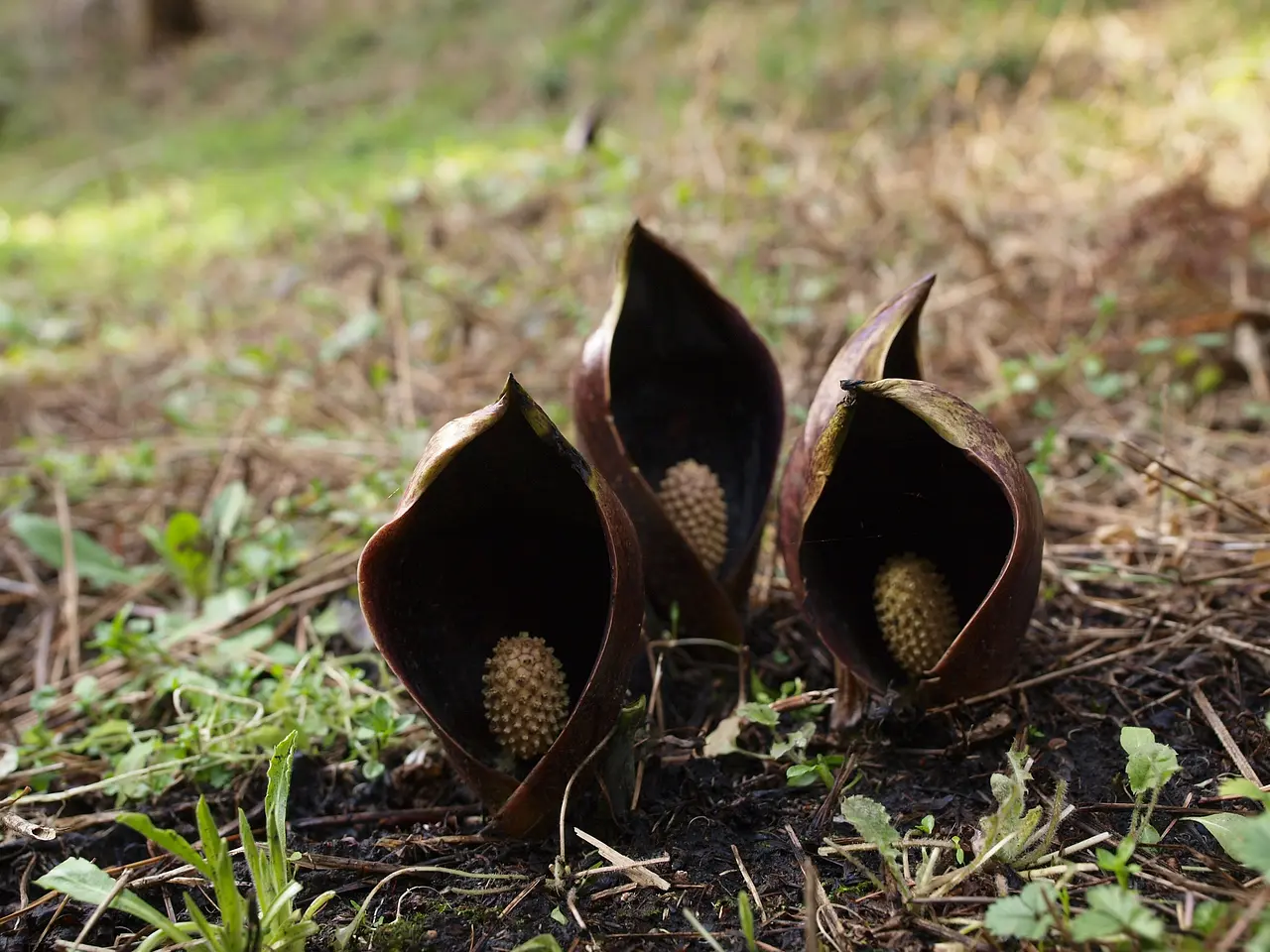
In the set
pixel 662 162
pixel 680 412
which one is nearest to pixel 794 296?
pixel 662 162

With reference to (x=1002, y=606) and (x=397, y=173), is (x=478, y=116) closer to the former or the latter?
(x=397, y=173)

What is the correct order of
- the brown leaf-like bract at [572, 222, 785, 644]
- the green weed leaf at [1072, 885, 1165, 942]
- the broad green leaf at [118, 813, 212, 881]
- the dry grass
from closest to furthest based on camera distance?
1. the green weed leaf at [1072, 885, 1165, 942]
2. the broad green leaf at [118, 813, 212, 881]
3. the brown leaf-like bract at [572, 222, 785, 644]
4. the dry grass

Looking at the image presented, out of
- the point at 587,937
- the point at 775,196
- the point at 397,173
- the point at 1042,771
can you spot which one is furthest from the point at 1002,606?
the point at 397,173

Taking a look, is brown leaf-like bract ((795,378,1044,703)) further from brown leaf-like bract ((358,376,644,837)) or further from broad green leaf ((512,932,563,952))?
broad green leaf ((512,932,563,952))

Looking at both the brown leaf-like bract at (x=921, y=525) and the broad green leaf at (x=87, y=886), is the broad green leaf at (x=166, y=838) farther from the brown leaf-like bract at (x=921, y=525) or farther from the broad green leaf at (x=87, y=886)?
the brown leaf-like bract at (x=921, y=525)

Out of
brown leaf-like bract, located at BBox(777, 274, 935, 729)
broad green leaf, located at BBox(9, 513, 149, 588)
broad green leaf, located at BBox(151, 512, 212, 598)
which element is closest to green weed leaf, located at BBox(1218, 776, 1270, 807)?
brown leaf-like bract, located at BBox(777, 274, 935, 729)

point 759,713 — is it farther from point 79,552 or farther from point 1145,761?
point 79,552
